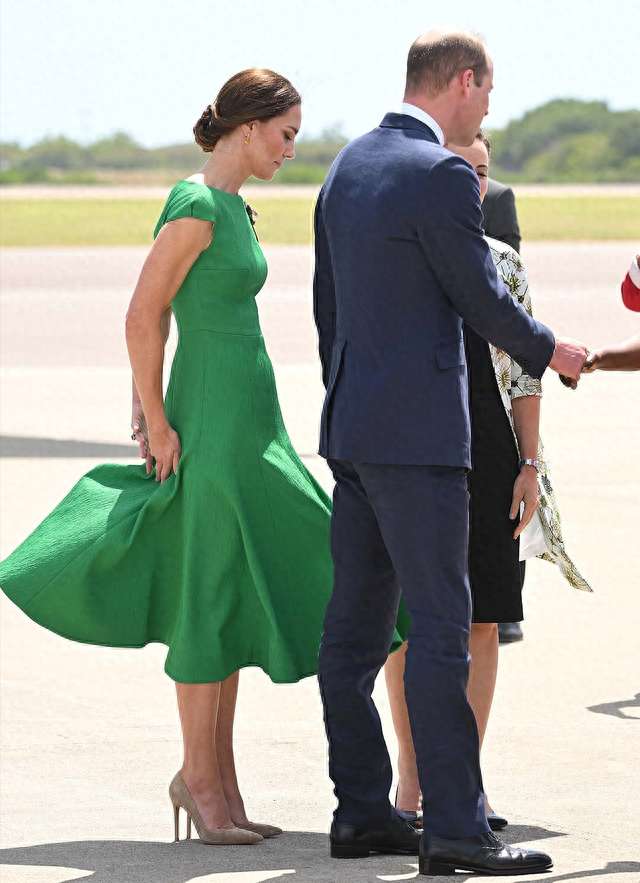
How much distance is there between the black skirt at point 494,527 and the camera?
4.19 metres

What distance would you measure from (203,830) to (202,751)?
20 centimetres

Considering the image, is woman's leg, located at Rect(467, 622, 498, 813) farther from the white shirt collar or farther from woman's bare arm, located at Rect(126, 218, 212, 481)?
the white shirt collar

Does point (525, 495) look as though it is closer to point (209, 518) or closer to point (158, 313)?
point (209, 518)

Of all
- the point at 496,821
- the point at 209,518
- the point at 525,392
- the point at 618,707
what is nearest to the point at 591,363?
the point at 525,392

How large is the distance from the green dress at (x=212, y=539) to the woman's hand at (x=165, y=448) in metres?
0.03

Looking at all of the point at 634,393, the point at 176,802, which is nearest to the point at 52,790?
the point at 176,802

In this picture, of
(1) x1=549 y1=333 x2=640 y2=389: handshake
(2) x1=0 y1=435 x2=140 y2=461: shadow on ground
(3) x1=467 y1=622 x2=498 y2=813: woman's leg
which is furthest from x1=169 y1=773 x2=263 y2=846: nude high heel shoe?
(2) x1=0 y1=435 x2=140 y2=461: shadow on ground

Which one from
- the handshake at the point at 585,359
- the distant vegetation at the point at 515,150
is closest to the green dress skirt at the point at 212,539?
the handshake at the point at 585,359

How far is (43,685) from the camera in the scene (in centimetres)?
594

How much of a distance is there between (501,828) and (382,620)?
72 centimetres

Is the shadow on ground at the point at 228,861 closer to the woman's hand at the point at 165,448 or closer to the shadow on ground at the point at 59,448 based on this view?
the woman's hand at the point at 165,448

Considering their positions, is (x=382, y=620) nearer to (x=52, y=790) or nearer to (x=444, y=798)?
(x=444, y=798)

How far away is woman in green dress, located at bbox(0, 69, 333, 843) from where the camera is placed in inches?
158

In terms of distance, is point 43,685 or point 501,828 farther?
point 43,685
